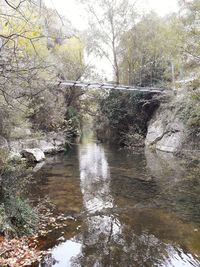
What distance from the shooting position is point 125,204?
6.80 metres

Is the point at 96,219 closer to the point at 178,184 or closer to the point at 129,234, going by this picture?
the point at 129,234

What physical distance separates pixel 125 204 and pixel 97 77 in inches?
709

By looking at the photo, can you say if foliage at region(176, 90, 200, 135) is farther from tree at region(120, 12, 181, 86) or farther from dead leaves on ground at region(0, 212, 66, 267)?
dead leaves on ground at region(0, 212, 66, 267)

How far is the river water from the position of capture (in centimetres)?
435

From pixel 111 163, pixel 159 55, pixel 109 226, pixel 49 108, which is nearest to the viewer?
pixel 109 226

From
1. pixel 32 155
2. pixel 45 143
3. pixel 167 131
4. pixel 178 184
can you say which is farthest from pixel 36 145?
pixel 178 184

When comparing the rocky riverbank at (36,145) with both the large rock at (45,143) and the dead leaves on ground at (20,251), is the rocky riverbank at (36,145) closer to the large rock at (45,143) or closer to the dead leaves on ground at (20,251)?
the large rock at (45,143)

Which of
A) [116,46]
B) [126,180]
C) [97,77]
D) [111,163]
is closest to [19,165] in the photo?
[126,180]

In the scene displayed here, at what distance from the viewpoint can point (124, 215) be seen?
238 inches

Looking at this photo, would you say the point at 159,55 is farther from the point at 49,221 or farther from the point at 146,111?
the point at 49,221

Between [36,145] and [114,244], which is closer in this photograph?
[114,244]

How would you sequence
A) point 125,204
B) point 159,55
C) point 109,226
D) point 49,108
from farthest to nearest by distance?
point 159,55 < point 49,108 < point 125,204 < point 109,226

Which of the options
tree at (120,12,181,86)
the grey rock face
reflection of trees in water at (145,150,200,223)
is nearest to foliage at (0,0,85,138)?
reflection of trees in water at (145,150,200,223)

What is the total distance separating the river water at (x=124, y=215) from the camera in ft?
14.3
